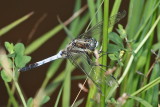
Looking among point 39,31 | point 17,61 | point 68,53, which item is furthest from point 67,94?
point 39,31

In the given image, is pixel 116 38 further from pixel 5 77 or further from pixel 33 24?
pixel 33 24

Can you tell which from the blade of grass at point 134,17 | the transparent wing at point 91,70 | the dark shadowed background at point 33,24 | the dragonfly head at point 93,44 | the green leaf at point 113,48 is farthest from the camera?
the dark shadowed background at point 33,24

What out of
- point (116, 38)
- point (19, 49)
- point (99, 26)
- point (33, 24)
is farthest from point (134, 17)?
point (33, 24)

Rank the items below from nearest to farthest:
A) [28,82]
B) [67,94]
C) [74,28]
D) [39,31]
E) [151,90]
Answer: [151,90] < [67,94] < [74,28] < [28,82] < [39,31]

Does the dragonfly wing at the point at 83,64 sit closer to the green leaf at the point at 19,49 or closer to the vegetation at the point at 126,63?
the vegetation at the point at 126,63

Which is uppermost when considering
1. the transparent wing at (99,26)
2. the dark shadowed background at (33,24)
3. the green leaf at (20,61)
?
the dark shadowed background at (33,24)

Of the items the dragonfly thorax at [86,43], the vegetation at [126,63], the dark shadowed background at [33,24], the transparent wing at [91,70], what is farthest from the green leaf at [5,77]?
the dark shadowed background at [33,24]

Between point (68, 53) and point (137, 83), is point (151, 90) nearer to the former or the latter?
point (137, 83)
